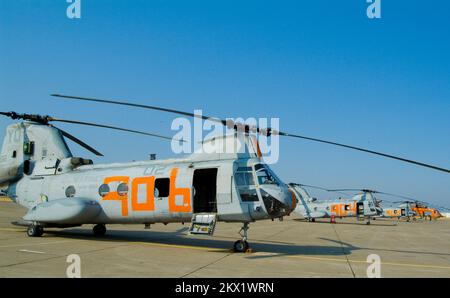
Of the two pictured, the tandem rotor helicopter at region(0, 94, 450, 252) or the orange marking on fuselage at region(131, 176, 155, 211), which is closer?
the tandem rotor helicopter at region(0, 94, 450, 252)

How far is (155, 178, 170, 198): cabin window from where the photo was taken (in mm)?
13672

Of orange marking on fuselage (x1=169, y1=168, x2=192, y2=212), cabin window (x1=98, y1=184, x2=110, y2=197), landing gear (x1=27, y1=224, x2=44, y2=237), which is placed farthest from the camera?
landing gear (x1=27, y1=224, x2=44, y2=237)

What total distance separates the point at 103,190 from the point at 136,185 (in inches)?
69.5

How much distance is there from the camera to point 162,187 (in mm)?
13812

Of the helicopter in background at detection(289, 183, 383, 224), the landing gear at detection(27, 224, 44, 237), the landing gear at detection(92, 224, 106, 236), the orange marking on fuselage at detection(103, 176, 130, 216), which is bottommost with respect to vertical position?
the helicopter in background at detection(289, 183, 383, 224)

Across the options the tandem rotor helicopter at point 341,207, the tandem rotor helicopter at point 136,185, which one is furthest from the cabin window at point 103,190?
the tandem rotor helicopter at point 341,207

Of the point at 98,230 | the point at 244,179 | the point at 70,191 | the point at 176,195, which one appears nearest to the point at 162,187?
the point at 176,195

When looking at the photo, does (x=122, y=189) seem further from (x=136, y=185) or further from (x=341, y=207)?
(x=341, y=207)

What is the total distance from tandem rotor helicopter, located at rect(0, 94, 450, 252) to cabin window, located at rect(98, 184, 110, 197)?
0.13ft

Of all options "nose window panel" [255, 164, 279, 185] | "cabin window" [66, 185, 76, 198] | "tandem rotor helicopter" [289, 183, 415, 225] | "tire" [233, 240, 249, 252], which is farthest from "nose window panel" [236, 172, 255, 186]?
"tandem rotor helicopter" [289, 183, 415, 225]

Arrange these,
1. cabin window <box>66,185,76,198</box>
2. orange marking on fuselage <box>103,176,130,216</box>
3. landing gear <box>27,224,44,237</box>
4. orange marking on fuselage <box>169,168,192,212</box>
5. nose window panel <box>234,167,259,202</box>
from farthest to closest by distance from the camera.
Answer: cabin window <box>66,185,76,198</box> → landing gear <box>27,224,44,237</box> → orange marking on fuselage <box>103,176,130,216</box> → orange marking on fuselage <box>169,168,192,212</box> → nose window panel <box>234,167,259,202</box>

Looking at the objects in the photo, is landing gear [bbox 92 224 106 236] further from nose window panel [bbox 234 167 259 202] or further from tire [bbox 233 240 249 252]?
nose window panel [bbox 234 167 259 202]

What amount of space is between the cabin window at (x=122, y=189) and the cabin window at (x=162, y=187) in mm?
1482

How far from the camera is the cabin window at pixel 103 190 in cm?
1506
